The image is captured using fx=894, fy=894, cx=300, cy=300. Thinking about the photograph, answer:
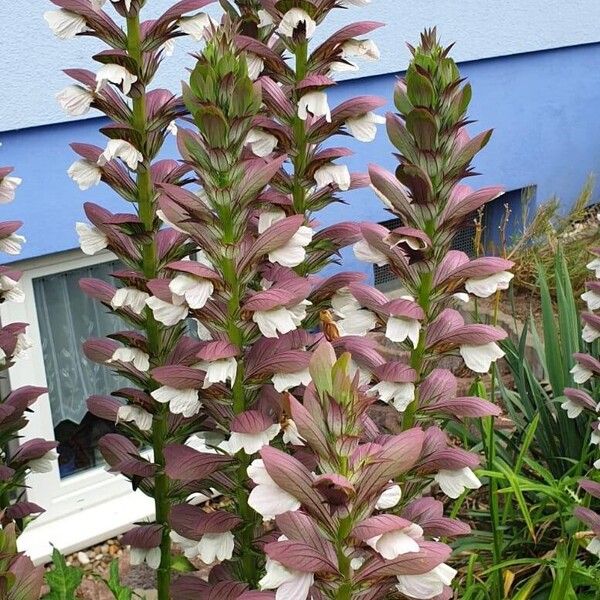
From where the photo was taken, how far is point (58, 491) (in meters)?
3.77

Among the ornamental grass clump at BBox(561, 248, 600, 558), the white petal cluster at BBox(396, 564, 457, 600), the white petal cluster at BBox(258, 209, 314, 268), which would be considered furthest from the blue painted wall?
the white petal cluster at BBox(396, 564, 457, 600)

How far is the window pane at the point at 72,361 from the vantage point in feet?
12.2

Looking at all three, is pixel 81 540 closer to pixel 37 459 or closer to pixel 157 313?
pixel 37 459

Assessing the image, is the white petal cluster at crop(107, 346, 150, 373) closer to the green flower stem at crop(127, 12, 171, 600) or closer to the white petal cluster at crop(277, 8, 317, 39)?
the green flower stem at crop(127, 12, 171, 600)

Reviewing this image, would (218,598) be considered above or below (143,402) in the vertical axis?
below

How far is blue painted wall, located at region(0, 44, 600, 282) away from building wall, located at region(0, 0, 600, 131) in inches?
3.4

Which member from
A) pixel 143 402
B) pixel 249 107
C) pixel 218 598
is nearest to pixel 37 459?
pixel 143 402

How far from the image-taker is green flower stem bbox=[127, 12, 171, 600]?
1.70 metres

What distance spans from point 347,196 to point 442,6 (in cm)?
125

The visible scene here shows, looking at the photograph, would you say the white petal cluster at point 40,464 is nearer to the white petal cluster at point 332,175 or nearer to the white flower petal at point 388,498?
the white petal cluster at point 332,175

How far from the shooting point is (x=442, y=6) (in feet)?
16.4

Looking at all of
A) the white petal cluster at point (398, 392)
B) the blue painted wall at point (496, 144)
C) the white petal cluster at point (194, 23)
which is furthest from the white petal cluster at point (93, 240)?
the blue painted wall at point (496, 144)

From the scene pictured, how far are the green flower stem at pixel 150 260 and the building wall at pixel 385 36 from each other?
687mm

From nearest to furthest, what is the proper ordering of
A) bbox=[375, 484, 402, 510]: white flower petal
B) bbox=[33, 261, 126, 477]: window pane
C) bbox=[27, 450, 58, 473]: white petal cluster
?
bbox=[375, 484, 402, 510]: white flower petal → bbox=[27, 450, 58, 473]: white petal cluster → bbox=[33, 261, 126, 477]: window pane
